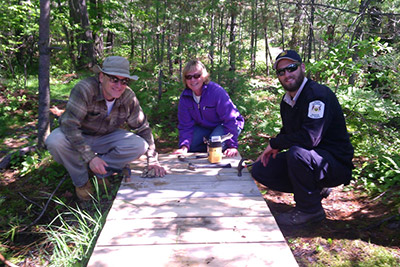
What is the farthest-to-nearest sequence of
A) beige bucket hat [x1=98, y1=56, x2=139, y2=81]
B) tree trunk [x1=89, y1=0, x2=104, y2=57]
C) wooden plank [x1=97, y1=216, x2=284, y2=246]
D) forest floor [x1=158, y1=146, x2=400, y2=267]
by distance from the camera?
tree trunk [x1=89, y1=0, x2=104, y2=57]
beige bucket hat [x1=98, y1=56, x2=139, y2=81]
forest floor [x1=158, y1=146, x2=400, y2=267]
wooden plank [x1=97, y1=216, x2=284, y2=246]

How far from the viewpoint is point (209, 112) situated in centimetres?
431

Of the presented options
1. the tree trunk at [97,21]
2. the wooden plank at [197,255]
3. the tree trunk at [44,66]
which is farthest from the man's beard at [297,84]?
the tree trunk at [97,21]

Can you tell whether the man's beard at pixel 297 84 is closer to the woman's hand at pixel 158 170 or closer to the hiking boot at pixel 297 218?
the hiking boot at pixel 297 218

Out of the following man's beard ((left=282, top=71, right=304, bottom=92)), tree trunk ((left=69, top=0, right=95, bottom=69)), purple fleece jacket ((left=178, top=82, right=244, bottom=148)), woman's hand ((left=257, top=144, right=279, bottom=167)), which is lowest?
woman's hand ((left=257, top=144, right=279, bottom=167))

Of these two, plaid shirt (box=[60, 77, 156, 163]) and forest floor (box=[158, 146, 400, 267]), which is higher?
plaid shirt (box=[60, 77, 156, 163])

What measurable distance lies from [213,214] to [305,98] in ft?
4.57

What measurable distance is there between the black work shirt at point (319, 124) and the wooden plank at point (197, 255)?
1.13 meters

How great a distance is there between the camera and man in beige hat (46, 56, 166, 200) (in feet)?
10.6

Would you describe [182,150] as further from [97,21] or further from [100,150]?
[97,21]

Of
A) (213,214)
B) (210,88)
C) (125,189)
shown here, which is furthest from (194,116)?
(213,214)

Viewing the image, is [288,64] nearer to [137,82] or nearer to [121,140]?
[121,140]

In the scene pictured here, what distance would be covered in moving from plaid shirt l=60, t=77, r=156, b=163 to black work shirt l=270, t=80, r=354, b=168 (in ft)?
5.31

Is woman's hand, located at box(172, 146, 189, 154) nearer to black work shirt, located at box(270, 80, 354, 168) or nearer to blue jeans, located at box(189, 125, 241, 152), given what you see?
blue jeans, located at box(189, 125, 241, 152)

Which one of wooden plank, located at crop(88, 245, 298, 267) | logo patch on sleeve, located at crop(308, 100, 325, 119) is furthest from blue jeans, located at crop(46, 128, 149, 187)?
logo patch on sleeve, located at crop(308, 100, 325, 119)
